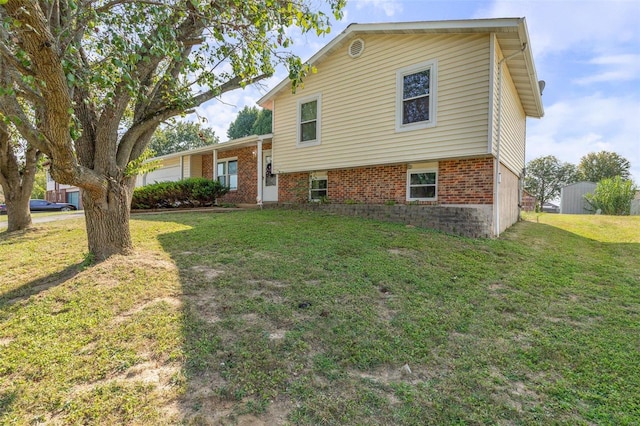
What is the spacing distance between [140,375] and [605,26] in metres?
12.8

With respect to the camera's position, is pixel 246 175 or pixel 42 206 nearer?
pixel 246 175

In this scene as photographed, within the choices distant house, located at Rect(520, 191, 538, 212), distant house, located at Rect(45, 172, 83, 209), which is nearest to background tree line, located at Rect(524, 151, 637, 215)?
distant house, located at Rect(520, 191, 538, 212)

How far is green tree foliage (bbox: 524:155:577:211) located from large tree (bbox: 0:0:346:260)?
2297 inches

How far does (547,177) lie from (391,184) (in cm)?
5663

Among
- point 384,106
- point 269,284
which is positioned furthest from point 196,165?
point 269,284

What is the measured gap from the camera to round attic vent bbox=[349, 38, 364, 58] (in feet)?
33.1

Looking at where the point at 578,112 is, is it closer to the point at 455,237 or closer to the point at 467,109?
the point at 467,109

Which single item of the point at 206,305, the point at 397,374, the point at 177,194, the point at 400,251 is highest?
the point at 177,194

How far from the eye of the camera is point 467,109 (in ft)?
26.5

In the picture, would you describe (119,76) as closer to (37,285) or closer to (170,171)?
(37,285)

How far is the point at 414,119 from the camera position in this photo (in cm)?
909

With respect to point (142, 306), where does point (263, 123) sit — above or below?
above

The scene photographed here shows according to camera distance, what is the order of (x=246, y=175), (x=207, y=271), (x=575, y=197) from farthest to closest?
(x=575, y=197)
(x=246, y=175)
(x=207, y=271)

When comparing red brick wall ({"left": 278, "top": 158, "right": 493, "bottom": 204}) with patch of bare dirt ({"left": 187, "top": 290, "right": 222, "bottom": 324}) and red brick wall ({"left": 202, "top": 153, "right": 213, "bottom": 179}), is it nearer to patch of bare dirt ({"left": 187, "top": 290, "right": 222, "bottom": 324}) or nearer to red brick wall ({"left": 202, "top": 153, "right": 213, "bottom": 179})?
red brick wall ({"left": 202, "top": 153, "right": 213, "bottom": 179})
